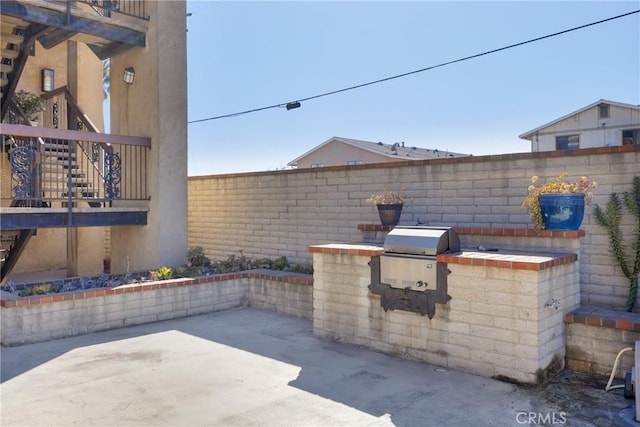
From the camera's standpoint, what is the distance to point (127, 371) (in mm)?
4535

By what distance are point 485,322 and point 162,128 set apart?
641cm

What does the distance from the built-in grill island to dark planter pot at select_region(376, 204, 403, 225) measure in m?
1.29

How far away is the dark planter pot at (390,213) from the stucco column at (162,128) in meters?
4.02

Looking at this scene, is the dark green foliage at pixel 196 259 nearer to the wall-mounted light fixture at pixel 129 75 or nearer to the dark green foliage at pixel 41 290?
the dark green foliage at pixel 41 290

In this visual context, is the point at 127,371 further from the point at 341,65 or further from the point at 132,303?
the point at 341,65

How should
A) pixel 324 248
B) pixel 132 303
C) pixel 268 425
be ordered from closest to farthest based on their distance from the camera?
pixel 268 425, pixel 324 248, pixel 132 303

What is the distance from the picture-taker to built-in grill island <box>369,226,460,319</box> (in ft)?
15.4

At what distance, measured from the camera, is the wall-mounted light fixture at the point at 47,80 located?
1123 centimetres

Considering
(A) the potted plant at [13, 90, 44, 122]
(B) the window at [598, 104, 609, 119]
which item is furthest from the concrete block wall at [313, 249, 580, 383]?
(B) the window at [598, 104, 609, 119]

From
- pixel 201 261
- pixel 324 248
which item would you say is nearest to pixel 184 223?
pixel 201 261

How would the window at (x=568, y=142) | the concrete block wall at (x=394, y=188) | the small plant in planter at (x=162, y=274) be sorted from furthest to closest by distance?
the window at (x=568, y=142) → the small plant in planter at (x=162, y=274) → the concrete block wall at (x=394, y=188)

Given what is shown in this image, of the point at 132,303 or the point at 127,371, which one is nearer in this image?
the point at 127,371

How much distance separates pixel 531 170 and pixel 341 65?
9790 millimetres

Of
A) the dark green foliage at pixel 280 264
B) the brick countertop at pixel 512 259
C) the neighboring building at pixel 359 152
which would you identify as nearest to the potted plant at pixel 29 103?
the dark green foliage at pixel 280 264
